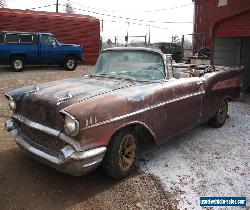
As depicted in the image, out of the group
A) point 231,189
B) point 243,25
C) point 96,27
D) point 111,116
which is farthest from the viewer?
point 96,27

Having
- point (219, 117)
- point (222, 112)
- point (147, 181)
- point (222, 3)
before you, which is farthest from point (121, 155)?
point (222, 3)

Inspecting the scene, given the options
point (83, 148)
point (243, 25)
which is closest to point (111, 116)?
point (83, 148)

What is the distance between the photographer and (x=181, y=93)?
206 inches

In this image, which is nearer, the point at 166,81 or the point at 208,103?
the point at 166,81

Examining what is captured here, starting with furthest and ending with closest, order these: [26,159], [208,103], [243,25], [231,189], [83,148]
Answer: [243,25]
[208,103]
[26,159]
[231,189]
[83,148]

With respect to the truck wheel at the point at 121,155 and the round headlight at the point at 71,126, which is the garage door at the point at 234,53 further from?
the round headlight at the point at 71,126

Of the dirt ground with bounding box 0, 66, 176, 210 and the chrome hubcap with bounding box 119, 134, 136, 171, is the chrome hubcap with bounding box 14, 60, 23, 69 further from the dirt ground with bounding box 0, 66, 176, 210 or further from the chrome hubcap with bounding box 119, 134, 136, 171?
the chrome hubcap with bounding box 119, 134, 136, 171

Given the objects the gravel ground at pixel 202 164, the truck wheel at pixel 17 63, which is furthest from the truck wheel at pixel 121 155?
the truck wheel at pixel 17 63

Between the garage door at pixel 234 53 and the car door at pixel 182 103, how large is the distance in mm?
6413

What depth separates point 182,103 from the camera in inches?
206

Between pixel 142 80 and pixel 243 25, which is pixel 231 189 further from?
pixel 243 25

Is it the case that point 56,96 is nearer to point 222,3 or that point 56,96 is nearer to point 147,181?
point 147,181

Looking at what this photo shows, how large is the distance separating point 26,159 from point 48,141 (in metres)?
1.13

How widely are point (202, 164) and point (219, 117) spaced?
7.20ft
